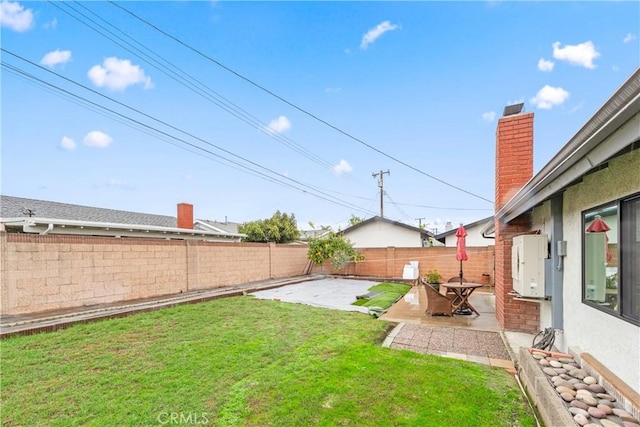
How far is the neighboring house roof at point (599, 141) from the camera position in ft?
4.93

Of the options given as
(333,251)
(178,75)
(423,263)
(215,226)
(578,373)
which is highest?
(178,75)

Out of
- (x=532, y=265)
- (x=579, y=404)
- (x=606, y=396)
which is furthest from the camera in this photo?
(x=532, y=265)

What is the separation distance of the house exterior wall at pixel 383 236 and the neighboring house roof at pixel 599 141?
15.7 m

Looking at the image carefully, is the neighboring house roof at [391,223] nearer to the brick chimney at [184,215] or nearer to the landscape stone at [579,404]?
the brick chimney at [184,215]

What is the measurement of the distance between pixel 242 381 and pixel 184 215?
12555 millimetres

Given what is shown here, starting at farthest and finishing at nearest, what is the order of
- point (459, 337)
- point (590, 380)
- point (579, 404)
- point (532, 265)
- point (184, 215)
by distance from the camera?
point (184, 215), point (459, 337), point (532, 265), point (590, 380), point (579, 404)

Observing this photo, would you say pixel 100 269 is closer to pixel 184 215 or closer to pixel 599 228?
pixel 184 215

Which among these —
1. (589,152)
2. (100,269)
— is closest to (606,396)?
(589,152)

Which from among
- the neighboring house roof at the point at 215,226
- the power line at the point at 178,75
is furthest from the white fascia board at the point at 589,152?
the neighboring house roof at the point at 215,226

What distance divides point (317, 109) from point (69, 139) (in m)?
8.83

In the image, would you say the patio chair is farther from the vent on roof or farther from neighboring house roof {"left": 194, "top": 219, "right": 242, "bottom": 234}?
neighboring house roof {"left": 194, "top": 219, "right": 242, "bottom": 234}

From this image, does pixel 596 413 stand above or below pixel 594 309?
below
